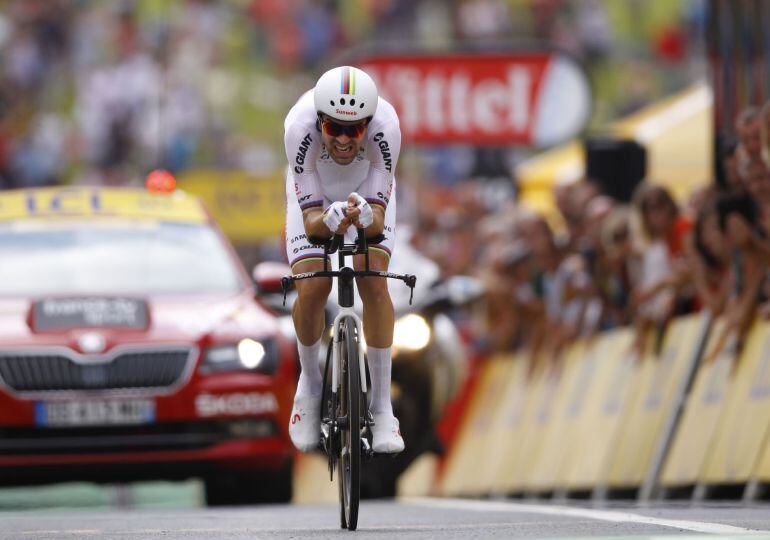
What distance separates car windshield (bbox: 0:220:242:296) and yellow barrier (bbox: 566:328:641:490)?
2743 mm

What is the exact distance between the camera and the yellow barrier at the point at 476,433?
16750 mm

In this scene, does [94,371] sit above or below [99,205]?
below

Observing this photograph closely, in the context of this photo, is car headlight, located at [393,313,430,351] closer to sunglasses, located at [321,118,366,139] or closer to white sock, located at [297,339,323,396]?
white sock, located at [297,339,323,396]

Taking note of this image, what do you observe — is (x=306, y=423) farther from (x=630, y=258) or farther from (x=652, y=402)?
(x=630, y=258)

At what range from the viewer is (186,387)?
454 inches

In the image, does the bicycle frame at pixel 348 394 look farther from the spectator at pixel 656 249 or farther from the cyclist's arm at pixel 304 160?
the spectator at pixel 656 249

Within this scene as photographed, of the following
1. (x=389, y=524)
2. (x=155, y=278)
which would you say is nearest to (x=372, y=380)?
(x=389, y=524)

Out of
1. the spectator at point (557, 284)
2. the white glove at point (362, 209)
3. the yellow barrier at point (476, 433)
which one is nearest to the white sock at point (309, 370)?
the white glove at point (362, 209)

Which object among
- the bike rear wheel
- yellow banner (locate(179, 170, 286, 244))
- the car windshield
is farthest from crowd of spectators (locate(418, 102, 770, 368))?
yellow banner (locate(179, 170, 286, 244))

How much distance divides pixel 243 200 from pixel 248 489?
11790mm

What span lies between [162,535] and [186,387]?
329 centimetres

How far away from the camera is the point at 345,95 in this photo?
8523mm

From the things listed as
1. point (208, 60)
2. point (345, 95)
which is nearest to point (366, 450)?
point (345, 95)

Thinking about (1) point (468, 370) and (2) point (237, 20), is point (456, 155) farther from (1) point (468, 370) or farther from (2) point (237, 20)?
(1) point (468, 370)
